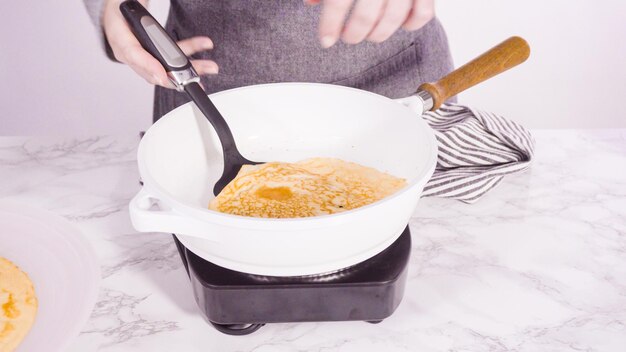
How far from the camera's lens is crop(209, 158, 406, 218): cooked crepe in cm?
74

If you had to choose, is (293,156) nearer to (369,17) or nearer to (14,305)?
(369,17)

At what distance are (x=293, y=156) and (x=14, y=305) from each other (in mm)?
395

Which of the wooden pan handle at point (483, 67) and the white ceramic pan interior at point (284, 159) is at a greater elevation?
the wooden pan handle at point (483, 67)

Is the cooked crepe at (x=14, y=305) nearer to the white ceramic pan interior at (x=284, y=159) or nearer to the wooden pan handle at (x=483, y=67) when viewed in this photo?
the white ceramic pan interior at (x=284, y=159)

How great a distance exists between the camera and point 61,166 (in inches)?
43.6

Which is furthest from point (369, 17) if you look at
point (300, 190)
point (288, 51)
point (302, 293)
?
point (288, 51)

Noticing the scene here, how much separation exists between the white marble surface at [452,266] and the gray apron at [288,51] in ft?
0.82

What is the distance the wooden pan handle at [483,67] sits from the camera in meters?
0.89

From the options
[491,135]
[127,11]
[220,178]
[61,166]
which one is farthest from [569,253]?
[61,166]

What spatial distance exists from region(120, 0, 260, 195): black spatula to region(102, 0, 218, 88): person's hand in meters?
0.01

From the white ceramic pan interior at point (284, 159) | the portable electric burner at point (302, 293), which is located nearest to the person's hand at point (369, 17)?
the white ceramic pan interior at point (284, 159)

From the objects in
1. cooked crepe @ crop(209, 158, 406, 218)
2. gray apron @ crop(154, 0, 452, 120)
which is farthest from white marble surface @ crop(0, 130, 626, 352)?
gray apron @ crop(154, 0, 452, 120)

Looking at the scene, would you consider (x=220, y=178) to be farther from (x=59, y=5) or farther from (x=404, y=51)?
(x=59, y=5)

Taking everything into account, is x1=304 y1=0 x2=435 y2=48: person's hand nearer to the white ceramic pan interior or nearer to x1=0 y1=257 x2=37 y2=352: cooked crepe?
the white ceramic pan interior
